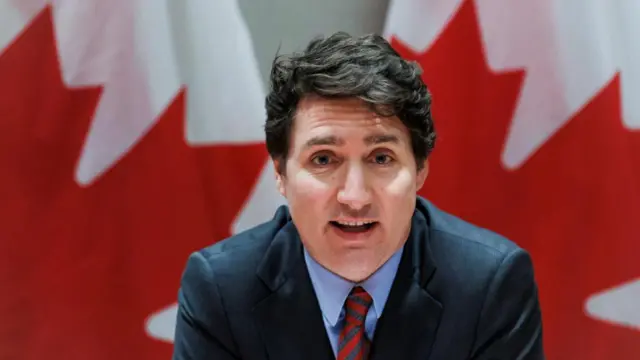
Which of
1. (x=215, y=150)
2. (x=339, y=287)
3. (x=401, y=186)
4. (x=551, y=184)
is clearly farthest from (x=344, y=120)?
(x=551, y=184)

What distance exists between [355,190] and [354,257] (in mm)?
129

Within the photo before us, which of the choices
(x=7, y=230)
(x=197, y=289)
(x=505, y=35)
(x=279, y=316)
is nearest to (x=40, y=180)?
(x=7, y=230)

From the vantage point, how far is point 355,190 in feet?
3.13

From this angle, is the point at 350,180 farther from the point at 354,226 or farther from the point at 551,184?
the point at 551,184

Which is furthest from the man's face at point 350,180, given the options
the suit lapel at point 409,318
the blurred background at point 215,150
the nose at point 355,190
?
the blurred background at point 215,150

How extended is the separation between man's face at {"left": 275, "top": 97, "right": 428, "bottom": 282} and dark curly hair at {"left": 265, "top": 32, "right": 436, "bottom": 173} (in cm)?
2

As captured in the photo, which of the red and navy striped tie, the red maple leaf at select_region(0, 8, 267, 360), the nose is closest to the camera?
the nose

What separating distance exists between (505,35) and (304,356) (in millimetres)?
920

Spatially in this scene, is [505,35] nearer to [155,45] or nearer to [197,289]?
[155,45]

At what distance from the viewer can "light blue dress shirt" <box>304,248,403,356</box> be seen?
1.11 metres

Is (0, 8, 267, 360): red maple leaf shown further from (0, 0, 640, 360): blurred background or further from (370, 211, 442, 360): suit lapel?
(370, 211, 442, 360): suit lapel

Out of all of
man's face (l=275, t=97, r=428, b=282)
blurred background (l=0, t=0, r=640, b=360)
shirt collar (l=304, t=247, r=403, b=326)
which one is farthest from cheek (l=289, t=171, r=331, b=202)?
blurred background (l=0, t=0, r=640, b=360)

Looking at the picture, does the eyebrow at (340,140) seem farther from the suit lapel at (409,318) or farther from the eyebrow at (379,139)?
the suit lapel at (409,318)

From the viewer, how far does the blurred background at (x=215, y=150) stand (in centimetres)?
149
